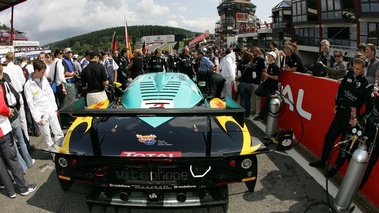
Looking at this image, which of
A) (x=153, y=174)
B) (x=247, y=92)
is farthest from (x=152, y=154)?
(x=247, y=92)

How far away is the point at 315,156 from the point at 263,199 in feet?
5.74

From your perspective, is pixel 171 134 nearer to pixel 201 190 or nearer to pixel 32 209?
pixel 201 190

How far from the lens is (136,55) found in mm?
10219

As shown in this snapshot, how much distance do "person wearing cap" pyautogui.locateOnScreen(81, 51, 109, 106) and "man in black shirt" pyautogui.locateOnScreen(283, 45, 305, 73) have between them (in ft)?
13.0

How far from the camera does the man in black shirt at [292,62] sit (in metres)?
6.21

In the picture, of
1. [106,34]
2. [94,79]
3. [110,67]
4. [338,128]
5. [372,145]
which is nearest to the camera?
[372,145]

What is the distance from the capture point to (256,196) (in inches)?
137

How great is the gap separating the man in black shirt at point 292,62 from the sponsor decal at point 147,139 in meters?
4.22

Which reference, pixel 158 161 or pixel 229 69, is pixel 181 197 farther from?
pixel 229 69

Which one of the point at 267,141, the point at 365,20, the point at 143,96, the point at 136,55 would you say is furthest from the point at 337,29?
the point at 143,96

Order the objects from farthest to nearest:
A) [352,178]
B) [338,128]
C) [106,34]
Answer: [106,34]
[338,128]
[352,178]

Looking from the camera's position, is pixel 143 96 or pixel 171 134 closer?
pixel 171 134

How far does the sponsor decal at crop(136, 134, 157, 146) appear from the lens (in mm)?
2875

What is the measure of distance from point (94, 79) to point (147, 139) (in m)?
3.30
